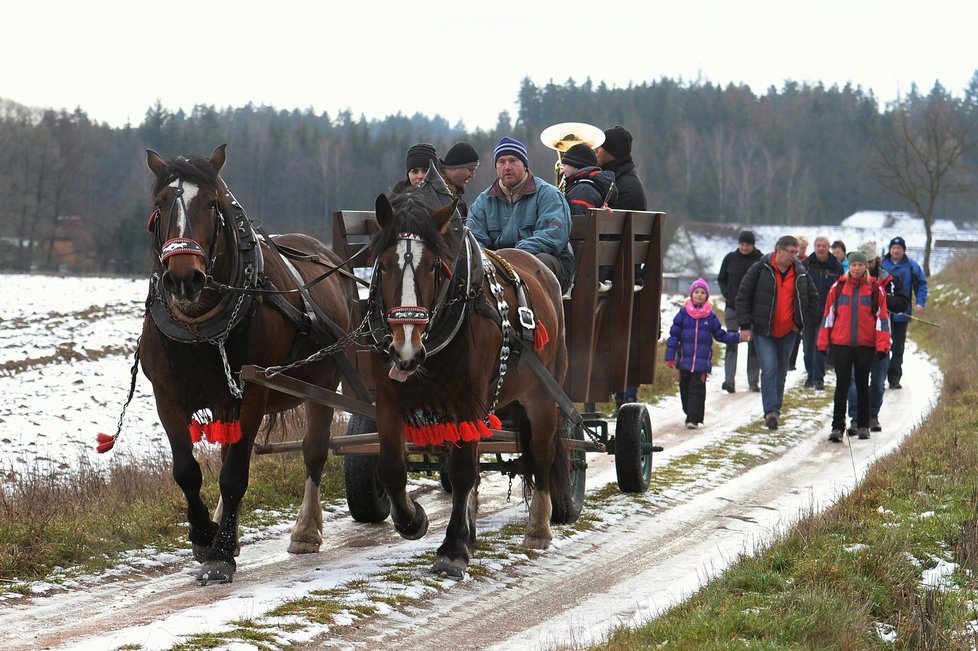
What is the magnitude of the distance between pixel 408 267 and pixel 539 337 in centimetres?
137

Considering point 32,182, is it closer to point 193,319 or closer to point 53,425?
point 53,425

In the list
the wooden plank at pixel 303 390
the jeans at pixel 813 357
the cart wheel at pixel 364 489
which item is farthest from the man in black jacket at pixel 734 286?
the wooden plank at pixel 303 390

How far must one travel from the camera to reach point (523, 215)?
26.0ft

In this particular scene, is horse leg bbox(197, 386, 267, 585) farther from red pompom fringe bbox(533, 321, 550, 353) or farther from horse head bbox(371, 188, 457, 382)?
red pompom fringe bbox(533, 321, 550, 353)

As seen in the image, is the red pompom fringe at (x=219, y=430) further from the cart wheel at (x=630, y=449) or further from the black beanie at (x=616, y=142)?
the black beanie at (x=616, y=142)

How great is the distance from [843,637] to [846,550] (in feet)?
4.50

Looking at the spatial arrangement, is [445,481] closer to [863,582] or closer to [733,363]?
[863,582]

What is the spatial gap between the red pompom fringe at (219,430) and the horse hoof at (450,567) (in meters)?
1.28

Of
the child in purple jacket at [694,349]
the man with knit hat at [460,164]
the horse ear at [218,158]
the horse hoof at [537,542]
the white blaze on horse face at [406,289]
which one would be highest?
the man with knit hat at [460,164]

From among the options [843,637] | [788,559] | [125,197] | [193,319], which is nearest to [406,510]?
[193,319]

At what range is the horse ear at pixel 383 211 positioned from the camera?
19.2ft

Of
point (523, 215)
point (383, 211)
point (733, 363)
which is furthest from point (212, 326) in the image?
point (733, 363)

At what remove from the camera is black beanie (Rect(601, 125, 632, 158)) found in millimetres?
9875

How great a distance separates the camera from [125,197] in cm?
7088
